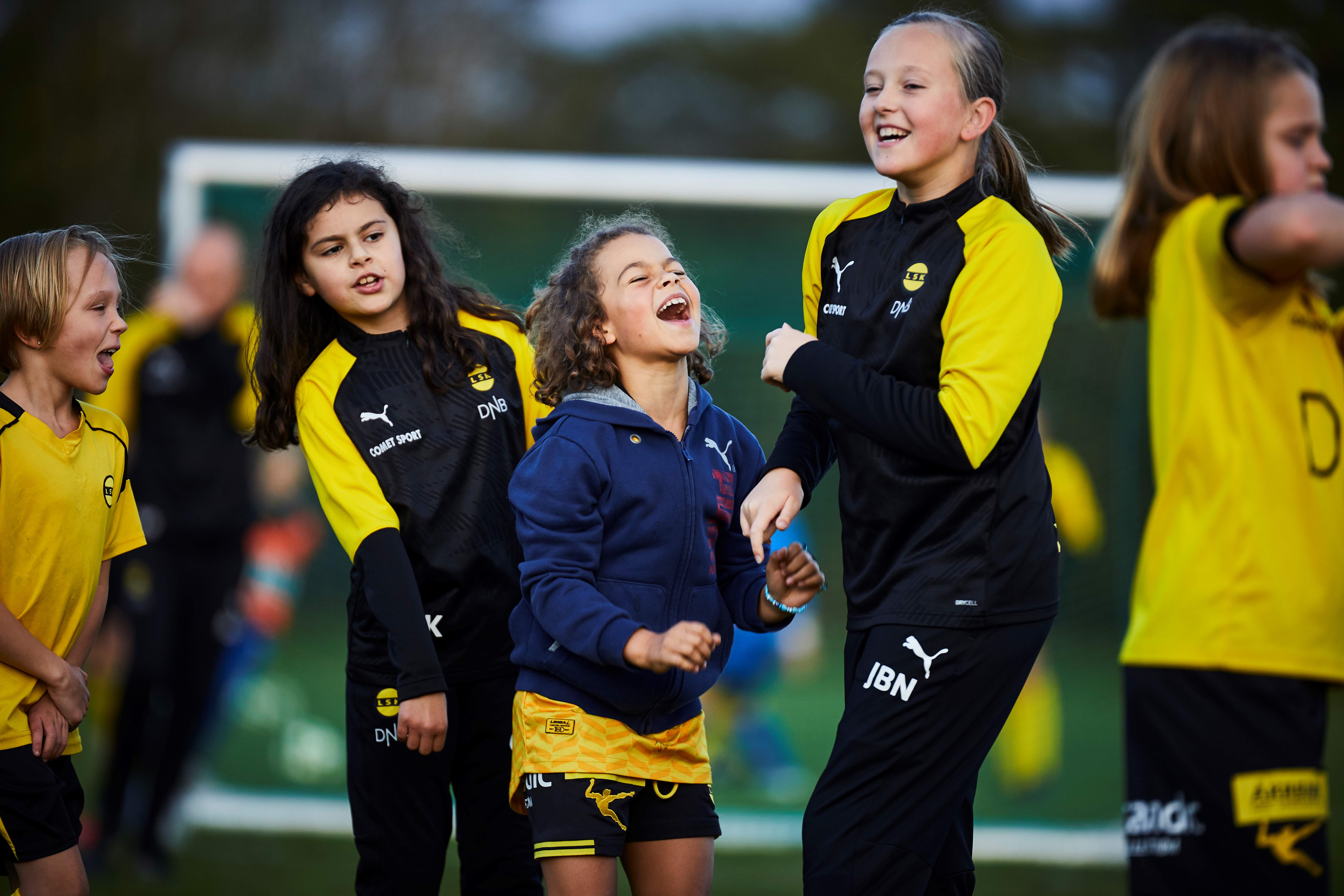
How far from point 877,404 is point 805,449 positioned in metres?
0.32

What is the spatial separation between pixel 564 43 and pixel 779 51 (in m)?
2.68

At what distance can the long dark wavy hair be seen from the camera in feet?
8.71

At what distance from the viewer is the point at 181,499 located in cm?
474

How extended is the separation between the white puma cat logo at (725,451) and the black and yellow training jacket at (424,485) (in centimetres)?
44

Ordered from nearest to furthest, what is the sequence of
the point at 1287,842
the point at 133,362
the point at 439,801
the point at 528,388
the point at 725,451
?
1. the point at 1287,842
2. the point at 725,451
3. the point at 439,801
4. the point at 528,388
5. the point at 133,362

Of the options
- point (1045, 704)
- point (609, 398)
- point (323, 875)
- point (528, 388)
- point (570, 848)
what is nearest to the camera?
point (570, 848)

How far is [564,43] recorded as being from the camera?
50.3ft

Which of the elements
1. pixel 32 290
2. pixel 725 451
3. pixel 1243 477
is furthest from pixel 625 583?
pixel 32 290

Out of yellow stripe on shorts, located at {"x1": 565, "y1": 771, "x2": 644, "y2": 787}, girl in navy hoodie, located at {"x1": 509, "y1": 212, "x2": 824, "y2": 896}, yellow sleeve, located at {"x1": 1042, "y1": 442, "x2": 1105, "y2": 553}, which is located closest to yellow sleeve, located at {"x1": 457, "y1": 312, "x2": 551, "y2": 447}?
girl in navy hoodie, located at {"x1": 509, "y1": 212, "x2": 824, "y2": 896}

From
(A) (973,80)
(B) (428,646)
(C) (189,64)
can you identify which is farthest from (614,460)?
(C) (189,64)

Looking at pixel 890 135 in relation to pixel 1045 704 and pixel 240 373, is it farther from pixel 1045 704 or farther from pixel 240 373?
pixel 1045 704

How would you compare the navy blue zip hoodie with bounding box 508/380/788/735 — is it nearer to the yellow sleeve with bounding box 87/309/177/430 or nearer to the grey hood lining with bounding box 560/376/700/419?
the grey hood lining with bounding box 560/376/700/419

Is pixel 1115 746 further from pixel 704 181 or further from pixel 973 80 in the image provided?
pixel 973 80

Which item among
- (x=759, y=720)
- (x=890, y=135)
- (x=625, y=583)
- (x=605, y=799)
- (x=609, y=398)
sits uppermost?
(x=890, y=135)
